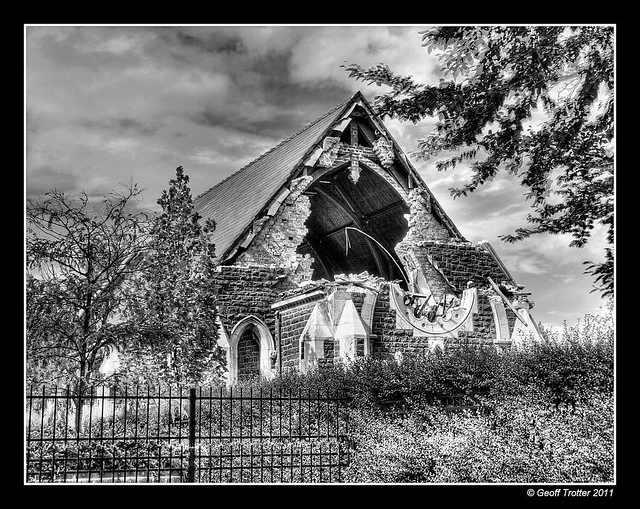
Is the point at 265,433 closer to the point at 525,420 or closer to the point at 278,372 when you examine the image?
the point at 525,420

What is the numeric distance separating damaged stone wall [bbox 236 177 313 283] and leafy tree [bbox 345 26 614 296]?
7220 mm

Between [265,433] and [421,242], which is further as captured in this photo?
[421,242]

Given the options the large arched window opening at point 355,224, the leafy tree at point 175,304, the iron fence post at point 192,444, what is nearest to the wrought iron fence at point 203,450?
the iron fence post at point 192,444

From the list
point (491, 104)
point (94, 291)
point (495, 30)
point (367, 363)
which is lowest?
point (367, 363)

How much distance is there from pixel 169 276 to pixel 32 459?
480cm

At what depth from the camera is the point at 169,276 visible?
15070 millimetres

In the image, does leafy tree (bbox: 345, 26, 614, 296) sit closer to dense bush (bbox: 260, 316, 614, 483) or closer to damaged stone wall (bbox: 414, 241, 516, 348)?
dense bush (bbox: 260, 316, 614, 483)

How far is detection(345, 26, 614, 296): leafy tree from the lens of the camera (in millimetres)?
13305

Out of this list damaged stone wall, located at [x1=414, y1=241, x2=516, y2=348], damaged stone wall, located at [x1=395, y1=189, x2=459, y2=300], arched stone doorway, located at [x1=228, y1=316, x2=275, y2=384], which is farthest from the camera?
damaged stone wall, located at [x1=395, y1=189, x2=459, y2=300]

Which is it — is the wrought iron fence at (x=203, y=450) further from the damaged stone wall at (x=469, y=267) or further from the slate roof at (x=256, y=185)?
the damaged stone wall at (x=469, y=267)

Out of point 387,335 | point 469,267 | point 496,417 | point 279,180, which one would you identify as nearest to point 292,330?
point 387,335

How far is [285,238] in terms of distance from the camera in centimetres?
2220

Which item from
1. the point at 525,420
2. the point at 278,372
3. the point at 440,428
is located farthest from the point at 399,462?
the point at 278,372

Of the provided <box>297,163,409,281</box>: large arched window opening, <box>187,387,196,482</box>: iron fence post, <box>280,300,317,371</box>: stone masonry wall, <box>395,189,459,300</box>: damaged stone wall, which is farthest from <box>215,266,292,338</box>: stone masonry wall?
<box>187,387,196,482</box>: iron fence post
